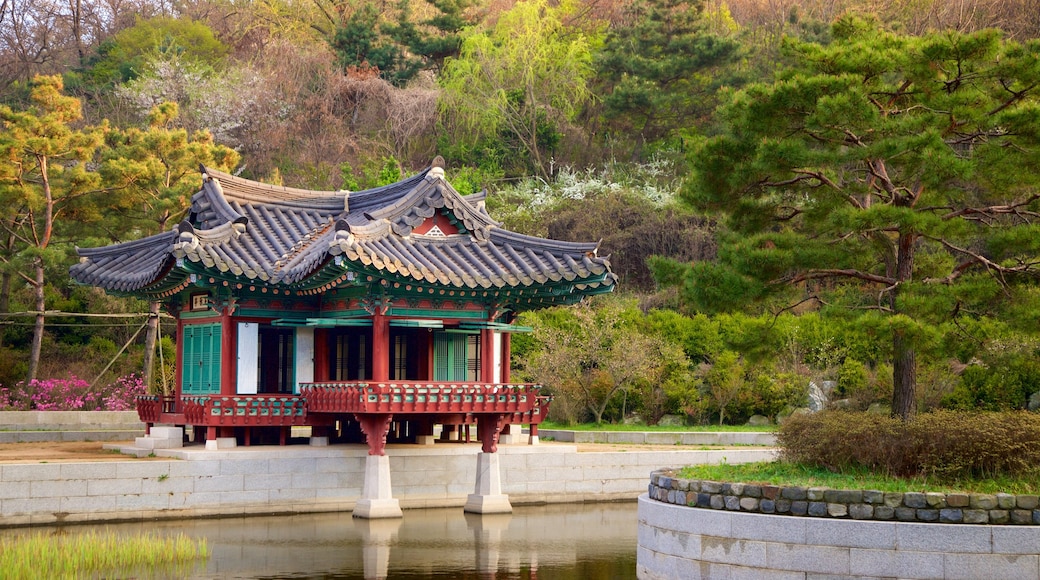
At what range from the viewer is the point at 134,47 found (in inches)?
2344

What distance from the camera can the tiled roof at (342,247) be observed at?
25.7 metres

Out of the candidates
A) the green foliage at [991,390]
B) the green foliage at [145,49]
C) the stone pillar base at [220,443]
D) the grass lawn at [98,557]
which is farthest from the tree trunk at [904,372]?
the green foliage at [145,49]

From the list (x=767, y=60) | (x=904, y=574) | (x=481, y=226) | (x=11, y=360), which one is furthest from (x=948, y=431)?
(x=767, y=60)

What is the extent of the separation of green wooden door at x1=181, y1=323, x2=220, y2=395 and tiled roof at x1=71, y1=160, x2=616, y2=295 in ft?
4.86

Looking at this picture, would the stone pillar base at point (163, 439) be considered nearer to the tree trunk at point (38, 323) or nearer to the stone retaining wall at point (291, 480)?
the stone retaining wall at point (291, 480)

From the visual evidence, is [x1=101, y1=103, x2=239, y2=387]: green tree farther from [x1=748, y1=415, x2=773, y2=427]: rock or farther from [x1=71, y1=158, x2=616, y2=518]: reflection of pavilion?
[x1=748, y1=415, x2=773, y2=427]: rock

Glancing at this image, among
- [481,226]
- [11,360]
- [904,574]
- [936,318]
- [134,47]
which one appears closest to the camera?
[904,574]

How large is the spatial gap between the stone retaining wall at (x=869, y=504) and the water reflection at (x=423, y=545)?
3.35m

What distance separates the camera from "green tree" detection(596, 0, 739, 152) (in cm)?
4991

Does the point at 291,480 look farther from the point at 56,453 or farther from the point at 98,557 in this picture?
the point at 98,557

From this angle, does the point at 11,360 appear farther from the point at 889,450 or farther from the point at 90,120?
the point at 889,450

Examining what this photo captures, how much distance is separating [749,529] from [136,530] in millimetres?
12620

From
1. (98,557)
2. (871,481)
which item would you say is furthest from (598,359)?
(871,481)

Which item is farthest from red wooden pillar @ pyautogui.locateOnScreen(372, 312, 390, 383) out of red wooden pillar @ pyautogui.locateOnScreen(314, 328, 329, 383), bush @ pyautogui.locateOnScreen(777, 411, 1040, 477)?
bush @ pyautogui.locateOnScreen(777, 411, 1040, 477)
